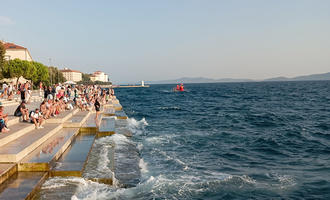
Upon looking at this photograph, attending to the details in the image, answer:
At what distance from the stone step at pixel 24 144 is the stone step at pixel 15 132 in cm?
10

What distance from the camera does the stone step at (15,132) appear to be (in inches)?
318

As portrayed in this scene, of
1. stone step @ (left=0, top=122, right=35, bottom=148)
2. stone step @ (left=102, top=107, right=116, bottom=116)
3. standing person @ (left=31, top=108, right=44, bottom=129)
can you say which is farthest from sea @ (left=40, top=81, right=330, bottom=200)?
stone step @ (left=102, top=107, right=116, bottom=116)

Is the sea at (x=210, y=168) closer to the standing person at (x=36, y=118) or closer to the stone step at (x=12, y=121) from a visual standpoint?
the standing person at (x=36, y=118)

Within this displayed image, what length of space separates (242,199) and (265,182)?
5.26 ft

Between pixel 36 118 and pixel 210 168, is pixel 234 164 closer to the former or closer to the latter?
pixel 210 168

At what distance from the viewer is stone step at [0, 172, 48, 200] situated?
5410 millimetres

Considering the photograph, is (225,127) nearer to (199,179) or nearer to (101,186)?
(199,179)

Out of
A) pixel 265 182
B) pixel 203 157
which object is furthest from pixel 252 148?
pixel 265 182

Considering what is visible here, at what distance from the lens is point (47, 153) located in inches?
314

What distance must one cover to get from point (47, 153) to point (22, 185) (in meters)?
2.04

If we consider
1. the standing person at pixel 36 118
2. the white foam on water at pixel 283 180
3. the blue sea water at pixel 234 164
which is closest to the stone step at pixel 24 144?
the standing person at pixel 36 118

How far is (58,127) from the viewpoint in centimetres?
1148

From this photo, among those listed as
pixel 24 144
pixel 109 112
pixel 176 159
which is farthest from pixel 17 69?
pixel 176 159

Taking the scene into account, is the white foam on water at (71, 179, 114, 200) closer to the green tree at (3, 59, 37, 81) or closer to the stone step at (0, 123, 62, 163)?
the stone step at (0, 123, 62, 163)
